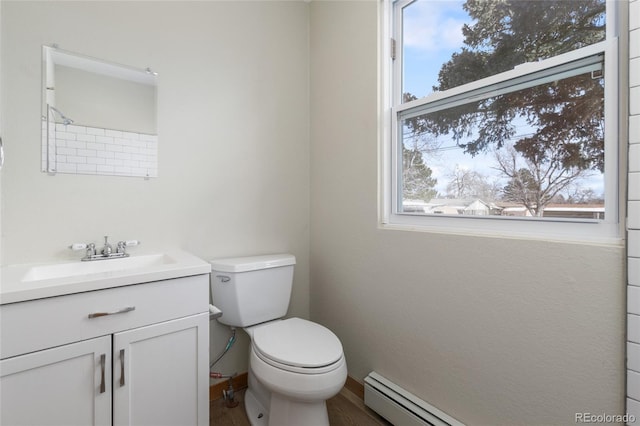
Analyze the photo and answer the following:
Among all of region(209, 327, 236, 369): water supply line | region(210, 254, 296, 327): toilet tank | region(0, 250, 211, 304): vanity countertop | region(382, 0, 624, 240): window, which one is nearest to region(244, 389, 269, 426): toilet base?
region(209, 327, 236, 369): water supply line

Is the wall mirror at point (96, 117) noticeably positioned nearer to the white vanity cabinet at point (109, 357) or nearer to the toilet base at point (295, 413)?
the white vanity cabinet at point (109, 357)

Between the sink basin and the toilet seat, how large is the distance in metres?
0.55

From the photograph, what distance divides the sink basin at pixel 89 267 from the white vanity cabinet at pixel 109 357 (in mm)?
177

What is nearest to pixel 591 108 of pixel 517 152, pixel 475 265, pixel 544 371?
pixel 517 152

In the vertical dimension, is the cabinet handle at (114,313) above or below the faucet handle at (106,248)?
below

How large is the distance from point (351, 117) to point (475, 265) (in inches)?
40.2

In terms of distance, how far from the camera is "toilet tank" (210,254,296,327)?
1.51m

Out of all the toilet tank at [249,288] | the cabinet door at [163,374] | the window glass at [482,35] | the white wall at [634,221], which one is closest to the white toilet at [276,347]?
the toilet tank at [249,288]

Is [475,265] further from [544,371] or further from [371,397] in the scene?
[371,397]

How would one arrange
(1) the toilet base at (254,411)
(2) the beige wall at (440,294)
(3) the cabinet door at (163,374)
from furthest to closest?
(1) the toilet base at (254,411), (3) the cabinet door at (163,374), (2) the beige wall at (440,294)

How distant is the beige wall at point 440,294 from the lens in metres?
0.91

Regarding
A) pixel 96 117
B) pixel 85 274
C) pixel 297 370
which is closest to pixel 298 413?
pixel 297 370

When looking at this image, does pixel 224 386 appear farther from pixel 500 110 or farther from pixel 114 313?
pixel 500 110
